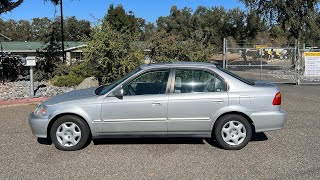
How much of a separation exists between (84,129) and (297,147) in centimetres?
367

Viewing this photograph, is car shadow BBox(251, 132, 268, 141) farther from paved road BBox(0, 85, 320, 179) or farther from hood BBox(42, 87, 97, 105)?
hood BBox(42, 87, 97, 105)

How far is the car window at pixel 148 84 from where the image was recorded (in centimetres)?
613

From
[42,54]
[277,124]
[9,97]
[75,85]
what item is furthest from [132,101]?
[42,54]

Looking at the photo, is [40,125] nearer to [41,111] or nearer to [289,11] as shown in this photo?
[41,111]

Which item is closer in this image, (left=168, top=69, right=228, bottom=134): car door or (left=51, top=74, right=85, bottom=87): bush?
(left=168, top=69, right=228, bottom=134): car door

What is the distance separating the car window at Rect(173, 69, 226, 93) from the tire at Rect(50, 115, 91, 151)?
1.68m

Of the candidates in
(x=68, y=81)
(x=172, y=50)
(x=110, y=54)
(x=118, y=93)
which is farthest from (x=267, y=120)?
(x=68, y=81)

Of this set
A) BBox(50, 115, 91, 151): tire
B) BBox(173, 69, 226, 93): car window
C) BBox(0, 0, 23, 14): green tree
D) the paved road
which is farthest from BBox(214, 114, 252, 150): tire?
BBox(0, 0, 23, 14): green tree

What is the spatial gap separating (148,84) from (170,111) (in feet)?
2.09

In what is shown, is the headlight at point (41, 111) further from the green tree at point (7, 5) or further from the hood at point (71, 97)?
the green tree at point (7, 5)

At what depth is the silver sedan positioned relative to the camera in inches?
237

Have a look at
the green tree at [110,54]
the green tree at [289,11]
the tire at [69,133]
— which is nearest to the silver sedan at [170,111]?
the tire at [69,133]

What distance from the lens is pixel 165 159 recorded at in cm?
568

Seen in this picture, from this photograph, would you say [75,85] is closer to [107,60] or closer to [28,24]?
[107,60]
